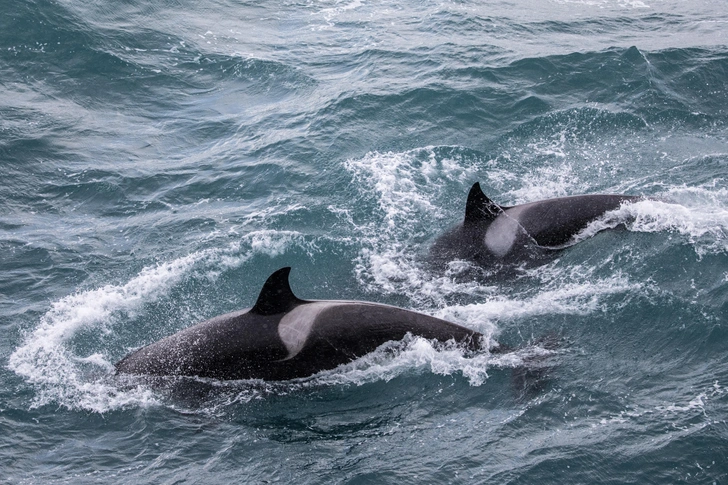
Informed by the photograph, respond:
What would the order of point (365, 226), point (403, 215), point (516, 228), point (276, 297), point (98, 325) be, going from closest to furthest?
point (276, 297) → point (98, 325) → point (516, 228) → point (365, 226) → point (403, 215)

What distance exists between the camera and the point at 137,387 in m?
10.8

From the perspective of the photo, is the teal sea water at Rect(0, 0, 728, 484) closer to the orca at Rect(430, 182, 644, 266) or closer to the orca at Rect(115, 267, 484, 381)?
the orca at Rect(115, 267, 484, 381)

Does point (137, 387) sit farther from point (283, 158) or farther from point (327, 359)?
point (283, 158)

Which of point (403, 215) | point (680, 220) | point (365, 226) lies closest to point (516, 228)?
point (403, 215)

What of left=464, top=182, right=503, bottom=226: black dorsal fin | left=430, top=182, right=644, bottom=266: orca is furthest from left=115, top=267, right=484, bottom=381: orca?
left=464, top=182, right=503, bottom=226: black dorsal fin

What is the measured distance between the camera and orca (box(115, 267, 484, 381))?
34.7ft

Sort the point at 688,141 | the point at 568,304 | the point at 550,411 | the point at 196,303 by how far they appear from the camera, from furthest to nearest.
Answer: the point at 688,141 < the point at 196,303 < the point at 568,304 < the point at 550,411

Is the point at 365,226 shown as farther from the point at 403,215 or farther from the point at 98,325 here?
the point at 98,325

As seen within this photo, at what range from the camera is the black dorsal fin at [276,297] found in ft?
34.3

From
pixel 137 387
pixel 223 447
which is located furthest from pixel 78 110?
pixel 223 447

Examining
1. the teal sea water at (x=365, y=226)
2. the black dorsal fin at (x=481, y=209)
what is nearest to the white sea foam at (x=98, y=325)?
the teal sea water at (x=365, y=226)

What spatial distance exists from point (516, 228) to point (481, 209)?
27.9 inches

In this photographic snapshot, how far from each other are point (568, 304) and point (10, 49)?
19138 millimetres

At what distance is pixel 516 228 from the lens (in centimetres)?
1362
